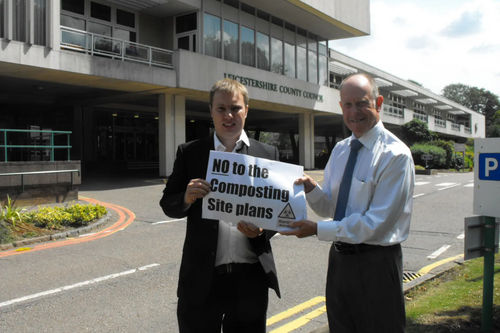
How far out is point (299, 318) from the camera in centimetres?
447

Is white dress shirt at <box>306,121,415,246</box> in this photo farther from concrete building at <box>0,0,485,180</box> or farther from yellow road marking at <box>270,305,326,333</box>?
concrete building at <box>0,0,485,180</box>

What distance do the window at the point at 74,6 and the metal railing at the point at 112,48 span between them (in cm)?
325

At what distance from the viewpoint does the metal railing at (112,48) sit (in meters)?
16.2

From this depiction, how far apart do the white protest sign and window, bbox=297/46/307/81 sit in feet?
91.9

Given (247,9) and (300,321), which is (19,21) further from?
(300,321)

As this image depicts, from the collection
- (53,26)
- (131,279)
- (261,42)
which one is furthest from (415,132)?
(131,279)

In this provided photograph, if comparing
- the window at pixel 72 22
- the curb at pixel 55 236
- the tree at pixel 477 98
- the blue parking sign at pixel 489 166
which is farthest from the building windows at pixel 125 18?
the tree at pixel 477 98

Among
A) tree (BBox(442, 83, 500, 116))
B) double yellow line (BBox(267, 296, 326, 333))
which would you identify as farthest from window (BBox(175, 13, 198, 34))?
tree (BBox(442, 83, 500, 116))

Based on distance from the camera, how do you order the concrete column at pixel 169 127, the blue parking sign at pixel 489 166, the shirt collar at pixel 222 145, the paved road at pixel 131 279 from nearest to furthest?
the shirt collar at pixel 222 145 → the blue parking sign at pixel 489 166 → the paved road at pixel 131 279 → the concrete column at pixel 169 127

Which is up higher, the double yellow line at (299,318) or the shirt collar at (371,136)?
the shirt collar at (371,136)

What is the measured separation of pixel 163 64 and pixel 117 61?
2682mm

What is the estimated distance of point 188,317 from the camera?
240cm

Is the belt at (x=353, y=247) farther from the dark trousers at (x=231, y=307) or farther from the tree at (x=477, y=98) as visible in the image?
the tree at (x=477, y=98)

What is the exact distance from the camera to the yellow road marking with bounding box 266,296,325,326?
14.6 feet
